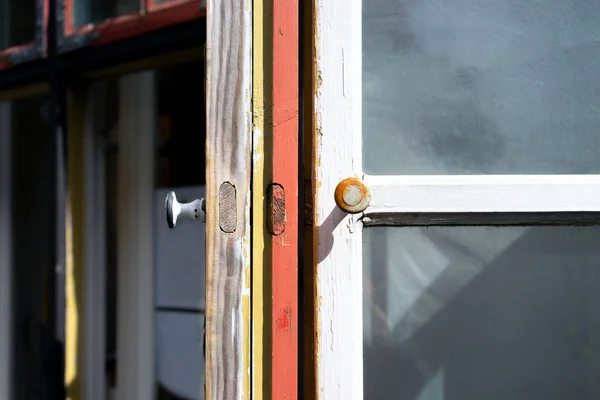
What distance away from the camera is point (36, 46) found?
190cm

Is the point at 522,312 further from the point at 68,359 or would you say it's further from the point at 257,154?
the point at 68,359

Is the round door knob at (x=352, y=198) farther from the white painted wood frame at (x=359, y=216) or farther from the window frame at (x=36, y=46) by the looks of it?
the window frame at (x=36, y=46)

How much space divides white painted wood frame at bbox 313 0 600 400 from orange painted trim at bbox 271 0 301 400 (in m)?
0.03

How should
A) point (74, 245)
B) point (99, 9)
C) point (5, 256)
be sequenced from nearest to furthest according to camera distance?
point (99, 9) → point (74, 245) → point (5, 256)

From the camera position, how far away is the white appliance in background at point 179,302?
6.59 feet

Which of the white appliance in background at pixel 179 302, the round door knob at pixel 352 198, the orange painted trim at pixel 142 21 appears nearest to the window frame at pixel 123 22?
the orange painted trim at pixel 142 21

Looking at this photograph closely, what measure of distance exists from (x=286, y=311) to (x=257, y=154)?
0.20m

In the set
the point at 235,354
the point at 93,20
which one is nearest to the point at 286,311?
Answer: the point at 235,354

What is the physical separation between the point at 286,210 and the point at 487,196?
0.25m

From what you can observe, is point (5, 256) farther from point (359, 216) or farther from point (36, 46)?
point (359, 216)

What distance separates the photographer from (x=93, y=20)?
1803 millimetres

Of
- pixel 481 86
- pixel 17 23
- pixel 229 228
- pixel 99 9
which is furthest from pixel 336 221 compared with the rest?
pixel 17 23

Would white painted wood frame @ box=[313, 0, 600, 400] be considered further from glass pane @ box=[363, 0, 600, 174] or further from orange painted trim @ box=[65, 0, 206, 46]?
orange painted trim @ box=[65, 0, 206, 46]

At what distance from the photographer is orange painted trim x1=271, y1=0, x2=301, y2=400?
2.56 feet
